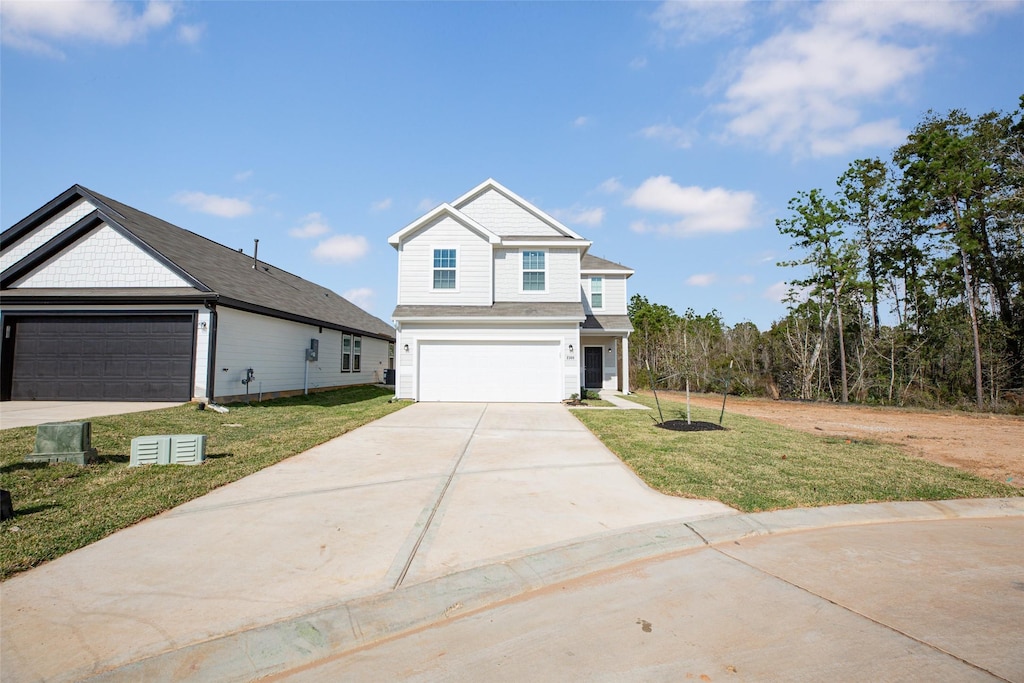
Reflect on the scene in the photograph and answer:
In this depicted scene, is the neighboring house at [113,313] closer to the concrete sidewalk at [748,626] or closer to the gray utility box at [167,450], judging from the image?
the gray utility box at [167,450]

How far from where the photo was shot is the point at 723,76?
1178 centimetres

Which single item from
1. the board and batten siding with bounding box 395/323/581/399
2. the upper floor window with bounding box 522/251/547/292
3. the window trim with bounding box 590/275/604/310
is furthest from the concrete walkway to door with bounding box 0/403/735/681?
the window trim with bounding box 590/275/604/310

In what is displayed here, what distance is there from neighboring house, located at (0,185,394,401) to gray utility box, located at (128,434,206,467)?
7.41 metres

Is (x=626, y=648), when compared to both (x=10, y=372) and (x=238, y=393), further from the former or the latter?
(x=10, y=372)

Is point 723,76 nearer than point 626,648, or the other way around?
point 626,648

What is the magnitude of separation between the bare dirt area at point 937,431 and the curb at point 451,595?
314 centimetres

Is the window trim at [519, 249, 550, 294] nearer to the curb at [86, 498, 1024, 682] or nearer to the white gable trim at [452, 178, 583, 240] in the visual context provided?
the white gable trim at [452, 178, 583, 240]

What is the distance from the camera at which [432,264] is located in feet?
54.7

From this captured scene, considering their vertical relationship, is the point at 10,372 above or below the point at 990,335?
below

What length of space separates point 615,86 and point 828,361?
15.9 metres

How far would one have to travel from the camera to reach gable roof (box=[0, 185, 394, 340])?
44.7 feet

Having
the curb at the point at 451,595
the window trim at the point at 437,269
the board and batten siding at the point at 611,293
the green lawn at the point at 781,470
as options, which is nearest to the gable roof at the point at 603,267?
the board and batten siding at the point at 611,293

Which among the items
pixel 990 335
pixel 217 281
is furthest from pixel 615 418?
pixel 990 335

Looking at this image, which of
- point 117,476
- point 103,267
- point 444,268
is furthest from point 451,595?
point 103,267
